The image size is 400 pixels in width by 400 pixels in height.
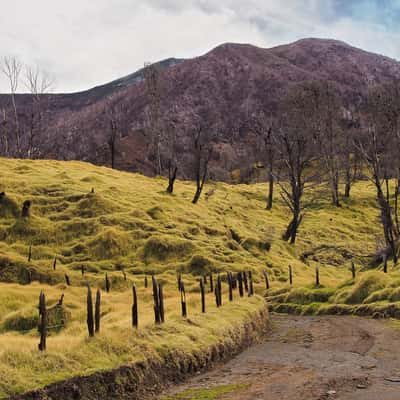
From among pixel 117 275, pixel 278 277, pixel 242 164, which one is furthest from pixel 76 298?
pixel 242 164

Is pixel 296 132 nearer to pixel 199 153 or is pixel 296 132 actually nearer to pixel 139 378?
pixel 199 153

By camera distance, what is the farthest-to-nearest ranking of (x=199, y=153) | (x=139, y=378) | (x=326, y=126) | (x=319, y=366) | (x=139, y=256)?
(x=326, y=126) < (x=199, y=153) < (x=139, y=256) < (x=319, y=366) < (x=139, y=378)

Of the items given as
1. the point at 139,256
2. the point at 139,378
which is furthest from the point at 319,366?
the point at 139,256

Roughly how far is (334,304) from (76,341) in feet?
68.8

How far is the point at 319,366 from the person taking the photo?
1817 cm

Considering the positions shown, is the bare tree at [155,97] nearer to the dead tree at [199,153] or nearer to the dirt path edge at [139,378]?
the dead tree at [199,153]

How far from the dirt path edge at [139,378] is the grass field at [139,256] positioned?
0.30 metres

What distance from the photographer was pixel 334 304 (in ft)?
A: 109

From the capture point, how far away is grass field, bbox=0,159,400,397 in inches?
659

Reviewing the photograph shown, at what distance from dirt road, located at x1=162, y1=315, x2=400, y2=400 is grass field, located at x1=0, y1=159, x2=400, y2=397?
70.2 inches

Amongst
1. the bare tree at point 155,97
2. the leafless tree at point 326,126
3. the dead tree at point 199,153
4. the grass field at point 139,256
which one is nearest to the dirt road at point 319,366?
the grass field at point 139,256

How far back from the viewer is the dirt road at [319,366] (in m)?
14.7

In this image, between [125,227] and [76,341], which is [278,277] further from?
[76,341]

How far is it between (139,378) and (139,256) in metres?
29.5
